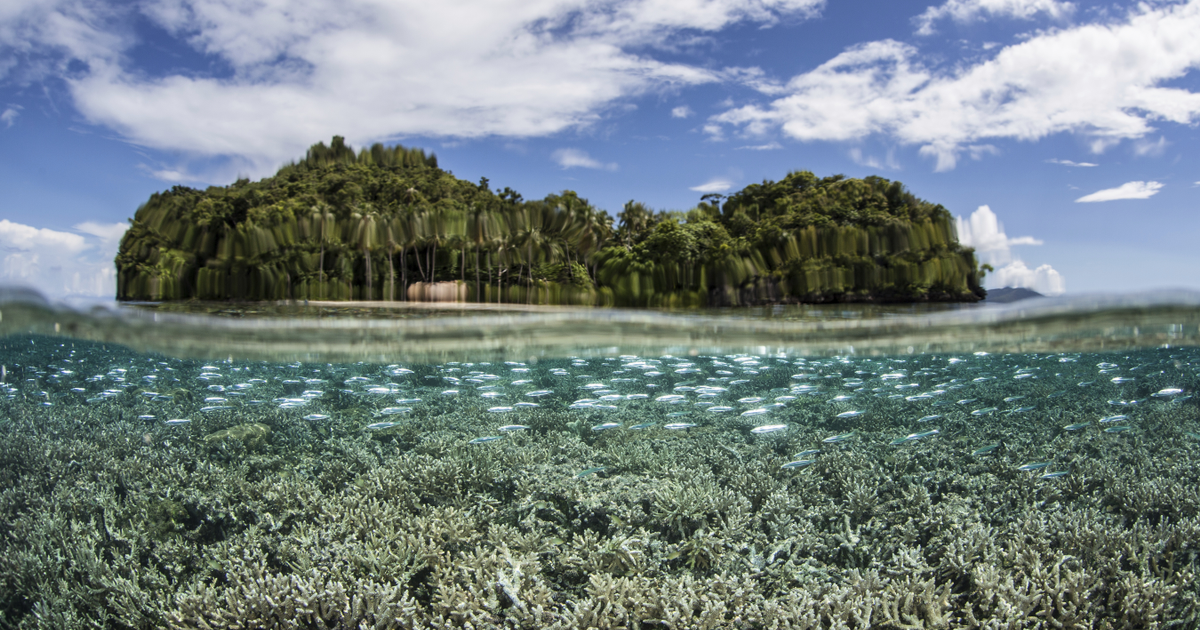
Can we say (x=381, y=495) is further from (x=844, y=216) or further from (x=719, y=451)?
(x=844, y=216)

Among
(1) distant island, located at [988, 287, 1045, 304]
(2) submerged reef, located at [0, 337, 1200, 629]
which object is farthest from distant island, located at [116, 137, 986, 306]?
(2) submerged reef, located at [0, 337, 1200, 629]

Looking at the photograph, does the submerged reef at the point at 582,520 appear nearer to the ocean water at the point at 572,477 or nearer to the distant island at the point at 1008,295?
the ocean water at the point at 572,477

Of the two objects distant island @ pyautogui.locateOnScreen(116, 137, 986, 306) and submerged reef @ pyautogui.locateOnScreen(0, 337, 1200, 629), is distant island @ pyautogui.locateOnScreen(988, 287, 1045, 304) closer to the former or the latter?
distant island @ pyautogui.locateOnScreen(116, 137, 986, 306)

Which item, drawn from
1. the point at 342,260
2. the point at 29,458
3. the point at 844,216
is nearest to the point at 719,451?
the point at 844,216

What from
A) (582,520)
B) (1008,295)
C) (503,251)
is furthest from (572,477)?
(1008,295)

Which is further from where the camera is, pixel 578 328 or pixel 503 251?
pixel 578 328

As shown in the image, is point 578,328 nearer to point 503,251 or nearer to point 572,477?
point 503,251

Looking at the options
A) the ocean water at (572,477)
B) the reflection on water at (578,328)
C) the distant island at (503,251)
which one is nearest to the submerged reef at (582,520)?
the ocean water at (572,477)
